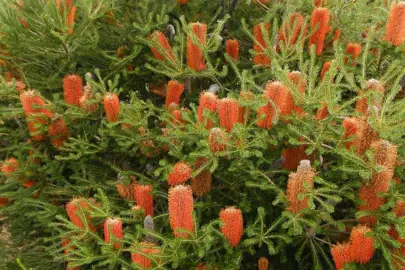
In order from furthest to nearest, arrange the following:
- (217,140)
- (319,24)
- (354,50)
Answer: (354,50) < (319,24) < (217,140)

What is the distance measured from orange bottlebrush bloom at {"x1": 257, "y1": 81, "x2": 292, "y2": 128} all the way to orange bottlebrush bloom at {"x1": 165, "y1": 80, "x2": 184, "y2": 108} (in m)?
0.80

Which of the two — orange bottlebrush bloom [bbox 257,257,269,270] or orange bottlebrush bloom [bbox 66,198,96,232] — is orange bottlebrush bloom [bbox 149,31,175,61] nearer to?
orange bottlebrush bloom [bbox 66,198,96,232]

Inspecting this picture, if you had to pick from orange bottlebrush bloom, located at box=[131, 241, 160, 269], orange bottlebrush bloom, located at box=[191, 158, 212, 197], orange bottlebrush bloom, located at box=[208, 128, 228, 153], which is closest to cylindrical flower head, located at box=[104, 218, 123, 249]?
orange bottlebrush bloom, located at box=[131, 241, 160, 269]

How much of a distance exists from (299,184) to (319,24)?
1.19 metres

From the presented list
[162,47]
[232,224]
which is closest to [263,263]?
[232,224]

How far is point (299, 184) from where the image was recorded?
236cm

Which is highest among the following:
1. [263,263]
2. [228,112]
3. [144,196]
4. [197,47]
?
[197,47]

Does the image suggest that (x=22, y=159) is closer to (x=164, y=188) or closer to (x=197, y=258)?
(x=164, y=188)

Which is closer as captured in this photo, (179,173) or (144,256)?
(144,256)

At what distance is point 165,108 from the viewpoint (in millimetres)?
3150

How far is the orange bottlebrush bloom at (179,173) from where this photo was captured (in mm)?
2615

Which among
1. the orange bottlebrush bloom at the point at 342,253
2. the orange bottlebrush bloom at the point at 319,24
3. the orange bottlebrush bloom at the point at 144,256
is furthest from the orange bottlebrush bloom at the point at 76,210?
the orange bottlebrush bloom at the point at 319,24

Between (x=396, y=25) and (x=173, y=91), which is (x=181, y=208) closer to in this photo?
(x=173, y=91)

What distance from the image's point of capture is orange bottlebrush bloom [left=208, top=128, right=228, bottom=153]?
2.33 m
